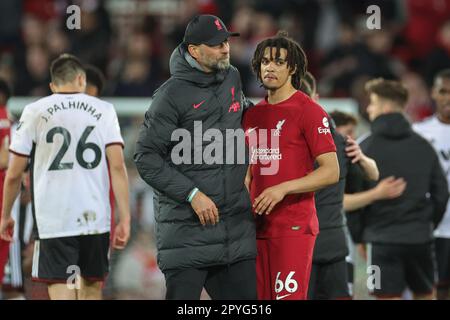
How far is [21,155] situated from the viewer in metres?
7.21

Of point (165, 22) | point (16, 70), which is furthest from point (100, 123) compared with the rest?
point (165, 22)

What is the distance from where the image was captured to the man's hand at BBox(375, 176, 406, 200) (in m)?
7.99

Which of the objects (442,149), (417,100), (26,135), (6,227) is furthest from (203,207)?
(417,100)

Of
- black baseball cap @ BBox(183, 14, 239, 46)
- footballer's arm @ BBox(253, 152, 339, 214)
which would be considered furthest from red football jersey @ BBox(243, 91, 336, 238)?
black baseball cap @ BBox(183, 14, 239, 46)

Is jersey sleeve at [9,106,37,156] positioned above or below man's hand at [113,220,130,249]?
above

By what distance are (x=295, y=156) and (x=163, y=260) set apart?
3.03 feet

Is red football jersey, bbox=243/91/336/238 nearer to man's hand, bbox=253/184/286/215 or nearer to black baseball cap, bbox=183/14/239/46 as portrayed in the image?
man's hand, bbox=253/184/286/215

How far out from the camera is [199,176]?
611 cm

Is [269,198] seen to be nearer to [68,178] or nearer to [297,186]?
[297,186]

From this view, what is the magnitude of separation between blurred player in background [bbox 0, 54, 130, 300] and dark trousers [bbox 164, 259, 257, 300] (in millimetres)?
1368

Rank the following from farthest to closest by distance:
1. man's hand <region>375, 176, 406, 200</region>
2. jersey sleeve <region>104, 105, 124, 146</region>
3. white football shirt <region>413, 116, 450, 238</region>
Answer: white football shirt <region>413, 116, 450, 238</region>
man's hand <region>375, 176, 406, 200</region>
jersey sleeve <region>104, 105, 124, 146</region>

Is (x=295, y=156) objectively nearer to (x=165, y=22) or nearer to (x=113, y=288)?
(x=113, y=288)

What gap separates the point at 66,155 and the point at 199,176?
147 centimetres

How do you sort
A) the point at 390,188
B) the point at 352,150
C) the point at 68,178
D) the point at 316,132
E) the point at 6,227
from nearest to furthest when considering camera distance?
1. the point at 316,132
2. the point at 352,150
3. the point at 68,178
4. the point at 6,227
5. the point at 390,188
